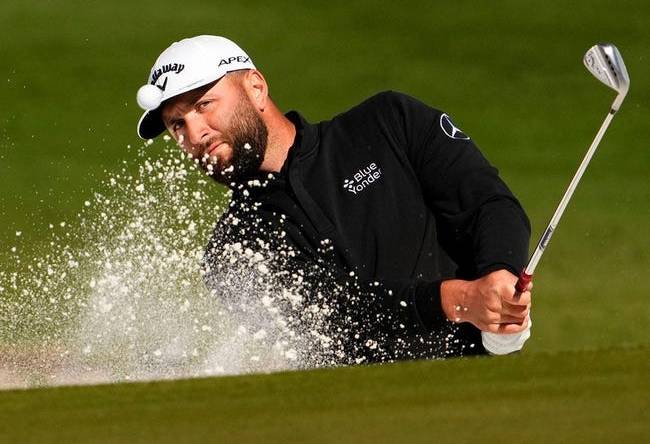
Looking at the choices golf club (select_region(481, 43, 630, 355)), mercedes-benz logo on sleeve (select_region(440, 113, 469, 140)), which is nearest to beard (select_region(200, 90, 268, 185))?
mercedes-benz logo on sleeve (select_region(440, 113, 469, 140))

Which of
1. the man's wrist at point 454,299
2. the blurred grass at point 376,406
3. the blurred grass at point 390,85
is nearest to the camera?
the blurred grass at point 376,406

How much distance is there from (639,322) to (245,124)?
2.87 metres

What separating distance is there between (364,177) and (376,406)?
1641 mm

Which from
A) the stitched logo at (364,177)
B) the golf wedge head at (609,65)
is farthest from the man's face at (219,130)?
the golf wedge head at (609,65)

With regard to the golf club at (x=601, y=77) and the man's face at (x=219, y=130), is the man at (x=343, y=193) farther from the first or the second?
the golf club at (x=601, y=77)

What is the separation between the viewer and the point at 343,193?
4.10 metres

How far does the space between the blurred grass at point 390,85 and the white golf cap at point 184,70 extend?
2.81 meters

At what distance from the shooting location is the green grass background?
700 cm

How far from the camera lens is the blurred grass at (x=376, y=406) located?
2.37 m

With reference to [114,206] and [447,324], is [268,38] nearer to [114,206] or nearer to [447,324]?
[114,206]

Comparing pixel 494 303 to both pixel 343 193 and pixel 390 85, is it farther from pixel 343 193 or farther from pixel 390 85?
pixel 390 85

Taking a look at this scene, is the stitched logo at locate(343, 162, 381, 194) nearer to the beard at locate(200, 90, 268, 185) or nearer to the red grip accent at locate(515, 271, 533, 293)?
the beard at locate(200, 90, 268, 185)

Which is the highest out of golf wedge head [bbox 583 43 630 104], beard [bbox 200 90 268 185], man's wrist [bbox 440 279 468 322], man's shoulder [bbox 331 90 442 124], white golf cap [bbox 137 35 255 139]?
golf wedge head [bbox 583 43 630 104]

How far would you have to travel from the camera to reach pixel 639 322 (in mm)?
6406
